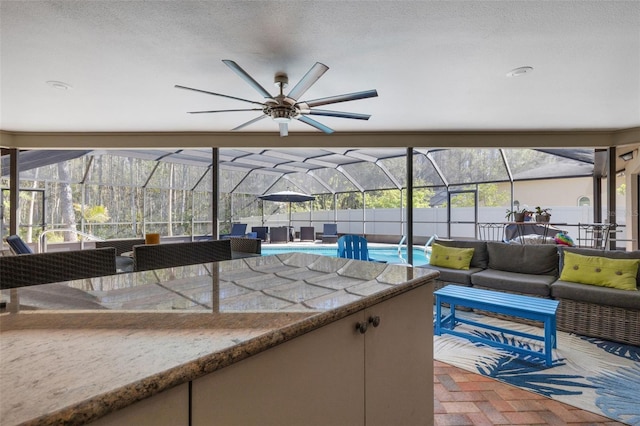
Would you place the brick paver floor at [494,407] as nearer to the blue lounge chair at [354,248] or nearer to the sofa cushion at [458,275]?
the sofa cushion at [458,275]

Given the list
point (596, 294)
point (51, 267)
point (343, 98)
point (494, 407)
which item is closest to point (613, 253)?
point (596, 294)

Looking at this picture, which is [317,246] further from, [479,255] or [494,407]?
[494,407]

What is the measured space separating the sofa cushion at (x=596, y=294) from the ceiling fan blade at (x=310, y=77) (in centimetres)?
309

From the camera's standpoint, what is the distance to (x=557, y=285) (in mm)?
3309

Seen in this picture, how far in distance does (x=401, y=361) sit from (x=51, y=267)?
187 centimetres

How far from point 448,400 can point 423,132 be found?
4.23 m

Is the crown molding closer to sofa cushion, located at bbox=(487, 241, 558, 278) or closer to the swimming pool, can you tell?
sofa cushion, located at bbox=(487, 241, 558, 278)

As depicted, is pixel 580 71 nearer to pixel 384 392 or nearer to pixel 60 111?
pixel 384 392

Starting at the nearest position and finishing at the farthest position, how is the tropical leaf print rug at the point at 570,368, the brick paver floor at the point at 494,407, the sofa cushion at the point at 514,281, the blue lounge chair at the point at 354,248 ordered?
the brick paver floor at the point at 494,407
the tropical leaf print rug at the point at 570,368
the sofa cushion at the point at 514,281
the blue lounge chair at the point at 354,248

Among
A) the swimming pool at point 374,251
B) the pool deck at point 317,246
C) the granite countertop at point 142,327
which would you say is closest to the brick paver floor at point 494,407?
the granite countertop at point 142,327

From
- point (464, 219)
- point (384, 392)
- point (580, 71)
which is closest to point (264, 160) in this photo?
point (464, 219)

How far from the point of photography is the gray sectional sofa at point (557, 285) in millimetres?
2945

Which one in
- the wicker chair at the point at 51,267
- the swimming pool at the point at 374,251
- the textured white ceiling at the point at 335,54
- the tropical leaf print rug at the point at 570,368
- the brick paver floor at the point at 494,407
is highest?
the textured white ceiling at the point at 335,54

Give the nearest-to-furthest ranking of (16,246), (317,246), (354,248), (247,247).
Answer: (16,246), (247,247), (354,248), (317,246)
